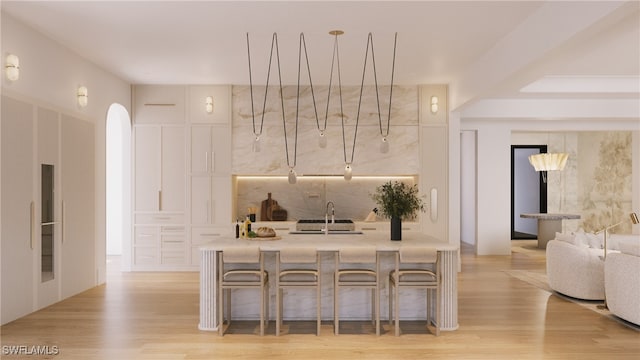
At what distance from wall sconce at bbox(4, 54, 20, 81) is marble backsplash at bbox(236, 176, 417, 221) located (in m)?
4.16

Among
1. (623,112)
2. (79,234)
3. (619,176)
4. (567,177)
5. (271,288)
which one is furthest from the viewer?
(567,177)

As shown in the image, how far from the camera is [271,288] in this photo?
5094mm

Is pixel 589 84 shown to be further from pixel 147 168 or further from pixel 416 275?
pixel 147 168

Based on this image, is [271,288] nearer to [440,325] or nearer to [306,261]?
[306,261]

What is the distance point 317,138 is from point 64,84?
3703 mm

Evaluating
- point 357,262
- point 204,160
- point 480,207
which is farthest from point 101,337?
point 480,207

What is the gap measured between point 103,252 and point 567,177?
1046 cm

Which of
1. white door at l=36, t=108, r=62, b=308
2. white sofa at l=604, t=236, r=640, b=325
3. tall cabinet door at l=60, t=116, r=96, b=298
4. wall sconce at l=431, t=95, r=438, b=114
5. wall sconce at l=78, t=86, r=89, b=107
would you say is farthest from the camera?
wall sconce at l=431, t=95, r=438, b=114

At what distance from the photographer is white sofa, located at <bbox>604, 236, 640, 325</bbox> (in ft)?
15.9

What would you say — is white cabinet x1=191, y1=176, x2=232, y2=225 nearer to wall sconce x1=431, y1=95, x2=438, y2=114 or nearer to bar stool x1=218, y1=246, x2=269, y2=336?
wall sconce x1=431, y1=95, x2=438, y2=114

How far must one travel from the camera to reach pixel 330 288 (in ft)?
16.8

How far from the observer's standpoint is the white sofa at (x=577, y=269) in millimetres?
5902

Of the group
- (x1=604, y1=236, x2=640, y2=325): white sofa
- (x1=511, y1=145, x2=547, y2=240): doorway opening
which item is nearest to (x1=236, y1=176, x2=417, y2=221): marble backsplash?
(x1=604, y1=236, x2=640, y2=325): white sofa

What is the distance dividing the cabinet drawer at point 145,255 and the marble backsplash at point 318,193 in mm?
1827
